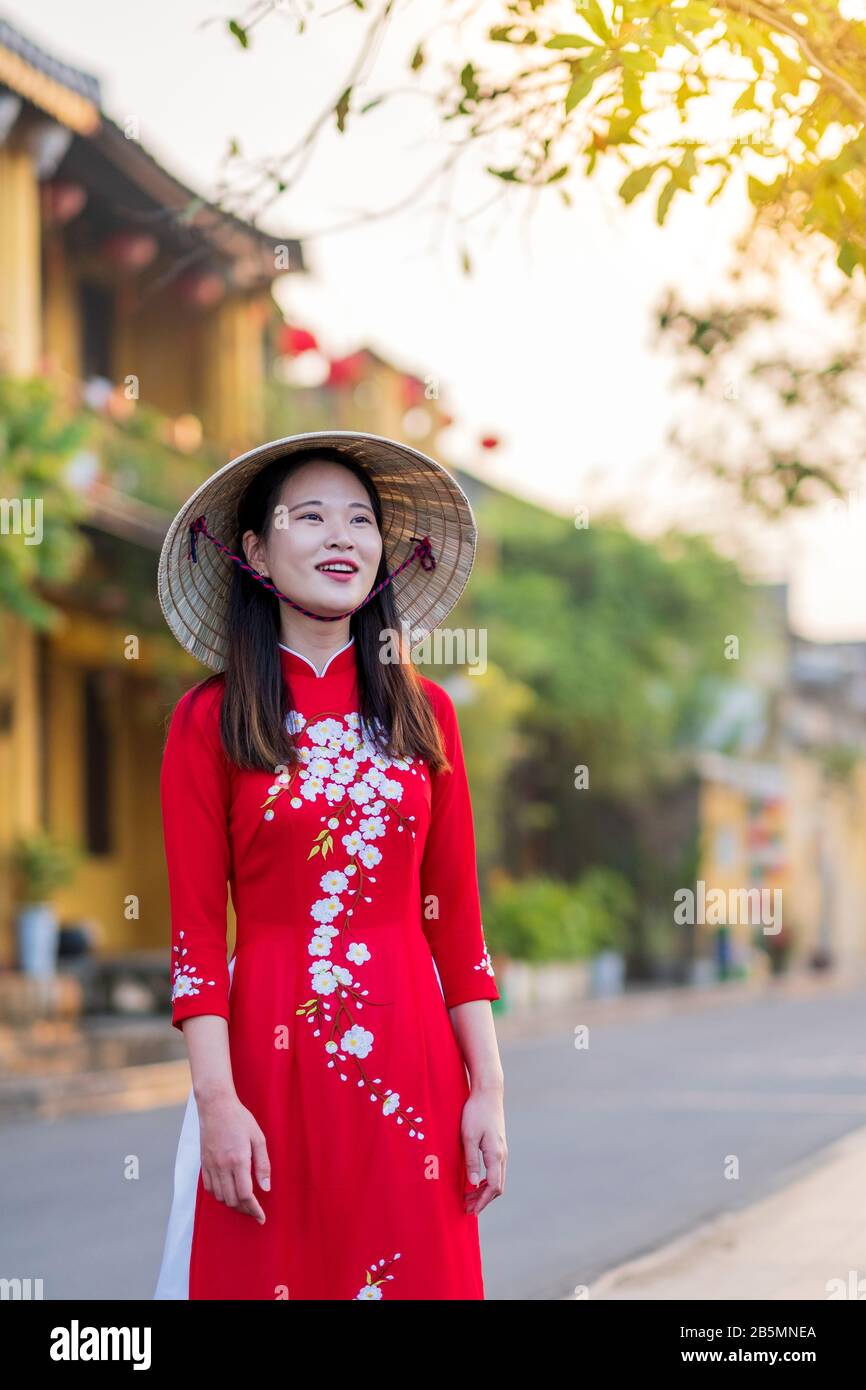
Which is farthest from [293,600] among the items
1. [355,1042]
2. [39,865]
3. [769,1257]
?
[39,865]

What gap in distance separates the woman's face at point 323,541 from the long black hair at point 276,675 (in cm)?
3

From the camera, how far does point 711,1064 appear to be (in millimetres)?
15820

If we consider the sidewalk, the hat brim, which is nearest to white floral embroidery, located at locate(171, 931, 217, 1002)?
the hat brim

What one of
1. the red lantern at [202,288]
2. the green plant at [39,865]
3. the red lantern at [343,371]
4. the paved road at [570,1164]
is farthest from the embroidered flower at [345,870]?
the red lantern at [202,288]

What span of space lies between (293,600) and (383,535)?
0.33 meters

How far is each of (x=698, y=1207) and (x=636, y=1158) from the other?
6.00 ft

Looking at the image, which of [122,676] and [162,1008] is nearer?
[162,1008]

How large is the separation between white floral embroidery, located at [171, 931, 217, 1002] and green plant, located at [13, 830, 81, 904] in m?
12.8

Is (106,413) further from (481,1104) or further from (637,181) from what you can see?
(481,1104)

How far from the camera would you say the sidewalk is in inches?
236

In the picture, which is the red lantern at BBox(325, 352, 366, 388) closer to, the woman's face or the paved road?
the paved road

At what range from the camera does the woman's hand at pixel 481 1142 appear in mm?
2908
